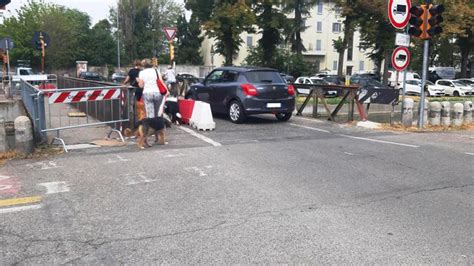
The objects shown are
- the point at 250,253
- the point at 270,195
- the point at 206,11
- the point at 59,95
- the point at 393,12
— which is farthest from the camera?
the point at 206,11

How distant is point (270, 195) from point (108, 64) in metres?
68.0

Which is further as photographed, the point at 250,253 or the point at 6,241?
the point at 6,241

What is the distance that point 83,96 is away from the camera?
33.9 ft

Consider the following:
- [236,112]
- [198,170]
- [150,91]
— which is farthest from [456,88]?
[198,170]

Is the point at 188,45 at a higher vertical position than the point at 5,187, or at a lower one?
higher

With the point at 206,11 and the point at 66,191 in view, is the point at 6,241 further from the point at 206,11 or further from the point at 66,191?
the point at 206,11

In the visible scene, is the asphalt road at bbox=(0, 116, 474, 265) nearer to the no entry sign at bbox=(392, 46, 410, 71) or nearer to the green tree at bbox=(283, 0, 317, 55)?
the no entry sign at bbox=(392, 46, 410, 71)

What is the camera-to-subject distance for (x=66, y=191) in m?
6.43

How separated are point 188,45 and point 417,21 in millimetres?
64768

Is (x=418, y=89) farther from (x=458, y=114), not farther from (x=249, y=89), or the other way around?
(x=249, y=89)

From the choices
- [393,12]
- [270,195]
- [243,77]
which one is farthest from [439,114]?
[270,195]

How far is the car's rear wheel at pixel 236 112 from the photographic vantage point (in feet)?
44.0

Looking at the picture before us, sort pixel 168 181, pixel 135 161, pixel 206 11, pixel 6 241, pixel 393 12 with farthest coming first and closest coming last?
pixel 206 11 → pixel 393 12 → pixel 135 161 → pixel 168 181 → pixel 6 241

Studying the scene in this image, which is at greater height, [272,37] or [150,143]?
[272,37]
